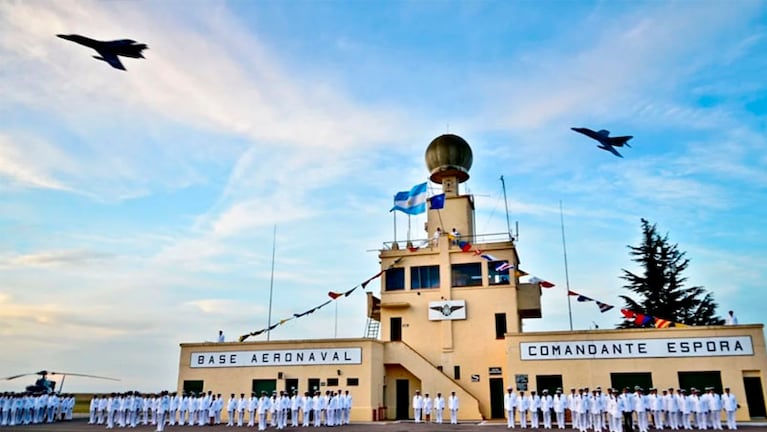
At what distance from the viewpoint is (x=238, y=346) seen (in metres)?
31.3

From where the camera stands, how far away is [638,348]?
2667cm

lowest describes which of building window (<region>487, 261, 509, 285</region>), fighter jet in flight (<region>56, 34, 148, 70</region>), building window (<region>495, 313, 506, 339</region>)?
building window (<region>495, 313, 506, 339</region>)

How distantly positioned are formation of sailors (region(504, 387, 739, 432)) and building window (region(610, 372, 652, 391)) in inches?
55.5

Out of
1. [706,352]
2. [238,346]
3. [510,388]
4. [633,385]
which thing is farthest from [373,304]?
[706,352]

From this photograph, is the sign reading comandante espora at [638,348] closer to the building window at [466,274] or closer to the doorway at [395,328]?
the building window at [466,274]

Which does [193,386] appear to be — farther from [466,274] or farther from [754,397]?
[754,397]

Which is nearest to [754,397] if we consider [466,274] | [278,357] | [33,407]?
[466,274]

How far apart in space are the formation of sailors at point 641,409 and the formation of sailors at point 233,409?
8382 mm

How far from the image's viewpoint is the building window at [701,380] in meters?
25.5

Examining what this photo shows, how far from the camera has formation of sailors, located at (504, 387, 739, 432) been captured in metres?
22.2

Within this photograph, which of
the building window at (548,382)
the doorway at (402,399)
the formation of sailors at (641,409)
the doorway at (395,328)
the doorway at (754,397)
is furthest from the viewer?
the doorway at (395,328)

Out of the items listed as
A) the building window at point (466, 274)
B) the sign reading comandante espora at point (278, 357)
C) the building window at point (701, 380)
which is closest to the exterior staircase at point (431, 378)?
the sign reading comandante espora at point (278, 357)

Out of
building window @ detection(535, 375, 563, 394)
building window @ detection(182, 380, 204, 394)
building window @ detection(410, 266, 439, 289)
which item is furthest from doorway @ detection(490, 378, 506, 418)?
building window @ detection(182, 380, 204, 394)

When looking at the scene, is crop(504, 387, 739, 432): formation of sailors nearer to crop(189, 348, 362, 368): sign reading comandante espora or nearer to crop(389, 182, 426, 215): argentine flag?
crop(189, 348, 362, 368): sign reading comandante espora
